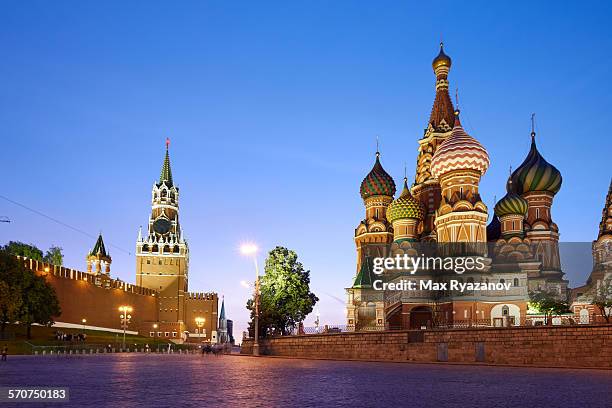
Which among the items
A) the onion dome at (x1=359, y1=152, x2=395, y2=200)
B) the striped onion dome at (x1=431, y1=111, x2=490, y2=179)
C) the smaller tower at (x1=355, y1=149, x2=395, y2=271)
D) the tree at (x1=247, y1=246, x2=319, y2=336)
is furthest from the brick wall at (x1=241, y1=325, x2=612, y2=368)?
the onion dome at (x1=359, y1=152, x2=395, y2=200)

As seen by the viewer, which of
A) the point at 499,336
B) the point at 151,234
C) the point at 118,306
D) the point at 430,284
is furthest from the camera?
the point at 151,234

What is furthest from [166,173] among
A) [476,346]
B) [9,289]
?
[476,346]

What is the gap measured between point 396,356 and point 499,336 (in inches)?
213

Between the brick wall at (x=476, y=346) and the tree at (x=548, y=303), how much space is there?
1514 cm

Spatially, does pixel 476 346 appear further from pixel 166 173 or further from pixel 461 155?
pixel 166 173

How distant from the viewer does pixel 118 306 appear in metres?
75.4

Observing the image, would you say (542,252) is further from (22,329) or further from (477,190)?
(22,329)

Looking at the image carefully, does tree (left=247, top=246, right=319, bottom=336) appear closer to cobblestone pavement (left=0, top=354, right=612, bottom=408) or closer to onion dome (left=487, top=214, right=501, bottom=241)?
onion dome (left=487, top=214, right=501, bottom=241)

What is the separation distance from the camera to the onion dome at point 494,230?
5606 centimetres

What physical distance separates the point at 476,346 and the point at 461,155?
918 inches

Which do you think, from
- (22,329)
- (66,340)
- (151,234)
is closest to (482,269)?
(66,340)

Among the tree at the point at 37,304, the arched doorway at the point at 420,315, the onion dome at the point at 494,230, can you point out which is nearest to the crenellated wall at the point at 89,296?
the tree at the point at 37,304

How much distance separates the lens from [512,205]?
51.6 meters

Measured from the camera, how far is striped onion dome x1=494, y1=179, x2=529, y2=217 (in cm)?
5156
